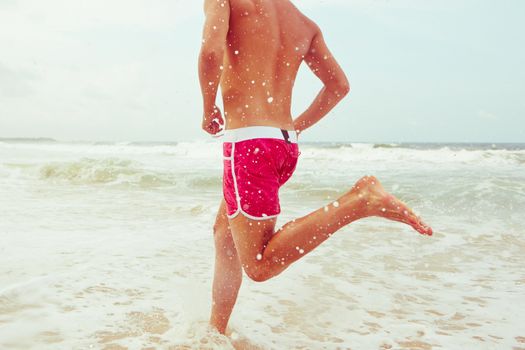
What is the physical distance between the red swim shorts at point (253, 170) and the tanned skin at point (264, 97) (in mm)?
42

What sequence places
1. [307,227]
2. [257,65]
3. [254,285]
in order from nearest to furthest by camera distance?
[307,227] < [257,65] < [254,285]

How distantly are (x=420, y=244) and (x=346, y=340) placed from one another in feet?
9.49

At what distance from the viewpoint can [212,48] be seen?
2.16 metres

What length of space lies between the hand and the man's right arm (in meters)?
0.65

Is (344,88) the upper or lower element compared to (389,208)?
upper

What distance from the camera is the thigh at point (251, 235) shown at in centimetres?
229

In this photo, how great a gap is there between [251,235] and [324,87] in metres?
1.11

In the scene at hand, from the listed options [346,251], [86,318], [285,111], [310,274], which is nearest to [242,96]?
[285,111]

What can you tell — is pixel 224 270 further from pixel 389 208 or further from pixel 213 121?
pixel 389 208

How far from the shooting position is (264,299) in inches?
144

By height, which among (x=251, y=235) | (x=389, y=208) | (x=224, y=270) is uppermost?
(x=389, y=208)

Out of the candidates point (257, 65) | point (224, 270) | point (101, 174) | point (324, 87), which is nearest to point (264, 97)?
point (257, 65)

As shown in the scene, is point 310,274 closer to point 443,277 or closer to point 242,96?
point 443,277

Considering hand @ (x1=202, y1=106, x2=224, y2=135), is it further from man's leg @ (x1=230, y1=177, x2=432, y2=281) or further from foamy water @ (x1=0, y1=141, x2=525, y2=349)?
foamy water @ (x1=0, y1=141, x2=525, y2=349)
